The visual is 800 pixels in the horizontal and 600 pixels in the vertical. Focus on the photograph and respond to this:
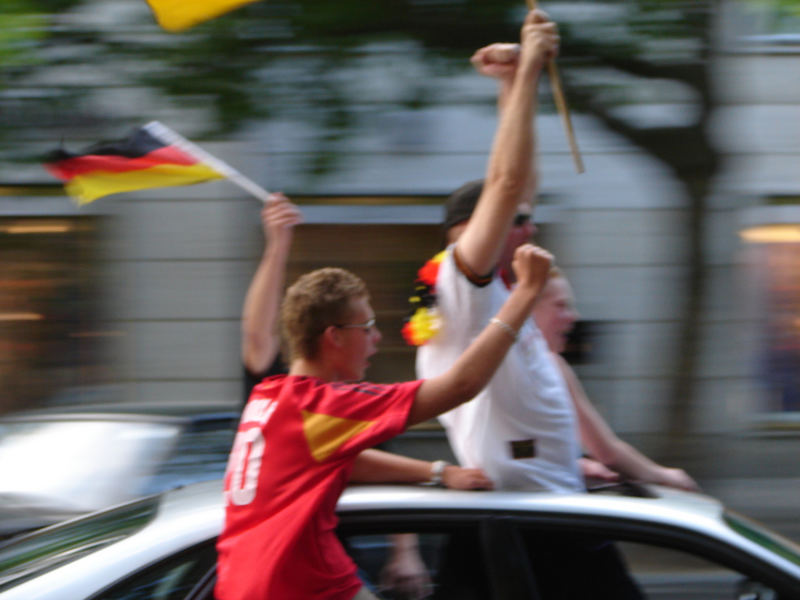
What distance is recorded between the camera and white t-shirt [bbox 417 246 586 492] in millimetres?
2301

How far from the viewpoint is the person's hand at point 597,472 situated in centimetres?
267

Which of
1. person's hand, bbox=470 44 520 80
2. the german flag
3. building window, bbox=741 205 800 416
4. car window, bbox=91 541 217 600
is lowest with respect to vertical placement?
building window, bbox=741 205 800 416

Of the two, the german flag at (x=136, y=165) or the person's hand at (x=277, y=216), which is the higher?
the german flag at (x=136, y=165)

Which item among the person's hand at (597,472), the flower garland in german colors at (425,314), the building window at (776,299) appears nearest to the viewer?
the flower garland in german colors at (425,314)

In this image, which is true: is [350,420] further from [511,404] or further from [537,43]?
[537,43]

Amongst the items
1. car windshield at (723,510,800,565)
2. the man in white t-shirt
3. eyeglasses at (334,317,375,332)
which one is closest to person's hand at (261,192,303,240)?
the man in white t-shirt

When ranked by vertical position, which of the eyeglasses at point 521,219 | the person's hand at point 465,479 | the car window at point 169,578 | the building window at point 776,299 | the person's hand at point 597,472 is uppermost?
the eyeglasses at point 521,219

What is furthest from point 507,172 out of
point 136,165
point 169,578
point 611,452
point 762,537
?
point 136,165

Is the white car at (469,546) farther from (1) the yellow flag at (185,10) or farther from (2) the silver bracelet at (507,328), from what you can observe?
(1) the yellow flag at (185,10)

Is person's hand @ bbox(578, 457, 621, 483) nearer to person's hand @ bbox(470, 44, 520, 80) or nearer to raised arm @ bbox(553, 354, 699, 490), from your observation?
raised arm @ bbox(553, 354, 699, 490)

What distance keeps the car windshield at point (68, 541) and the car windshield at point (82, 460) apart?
32.6 inches

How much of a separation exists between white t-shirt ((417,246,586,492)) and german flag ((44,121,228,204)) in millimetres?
1202

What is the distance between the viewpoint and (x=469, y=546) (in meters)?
2.16

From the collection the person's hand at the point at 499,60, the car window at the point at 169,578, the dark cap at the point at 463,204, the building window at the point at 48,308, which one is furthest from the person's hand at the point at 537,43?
the building window at the point at 48,308
